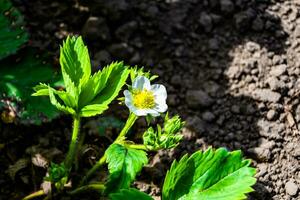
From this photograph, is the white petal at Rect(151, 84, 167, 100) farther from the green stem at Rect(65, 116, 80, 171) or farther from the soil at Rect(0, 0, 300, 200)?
the soil at Rect(0, 0, 300, 200)

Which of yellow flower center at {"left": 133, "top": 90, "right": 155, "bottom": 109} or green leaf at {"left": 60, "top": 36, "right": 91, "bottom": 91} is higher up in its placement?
green leaf at {"left": 60, "top": 36, "right": 91, "bottom": 91}

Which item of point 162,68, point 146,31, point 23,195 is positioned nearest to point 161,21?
point 146,31

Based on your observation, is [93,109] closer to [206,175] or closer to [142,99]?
[142,99]

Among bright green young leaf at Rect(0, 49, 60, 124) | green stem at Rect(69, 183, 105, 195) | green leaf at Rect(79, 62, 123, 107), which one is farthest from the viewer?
bright green young leaf at Rect(0, 49, 60, 124)

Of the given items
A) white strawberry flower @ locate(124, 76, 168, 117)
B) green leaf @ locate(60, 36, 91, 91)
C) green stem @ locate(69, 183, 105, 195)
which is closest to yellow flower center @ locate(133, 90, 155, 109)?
white strawberry flower @ locate(124, 76, 168, 117)

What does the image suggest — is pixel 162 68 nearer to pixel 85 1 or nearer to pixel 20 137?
pixel 85 1

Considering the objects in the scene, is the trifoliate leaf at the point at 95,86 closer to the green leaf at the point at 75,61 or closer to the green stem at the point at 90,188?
the green leaf at the point at 75,61

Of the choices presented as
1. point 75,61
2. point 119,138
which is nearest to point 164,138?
point 119,138

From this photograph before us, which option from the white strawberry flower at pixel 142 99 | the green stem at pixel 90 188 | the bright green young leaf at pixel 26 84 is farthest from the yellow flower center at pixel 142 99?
the bright green young leaf at pixel 26 84

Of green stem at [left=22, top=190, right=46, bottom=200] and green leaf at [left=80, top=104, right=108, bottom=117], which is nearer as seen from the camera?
green leaf at [left=80, top=104, right=108, bottom=117]
